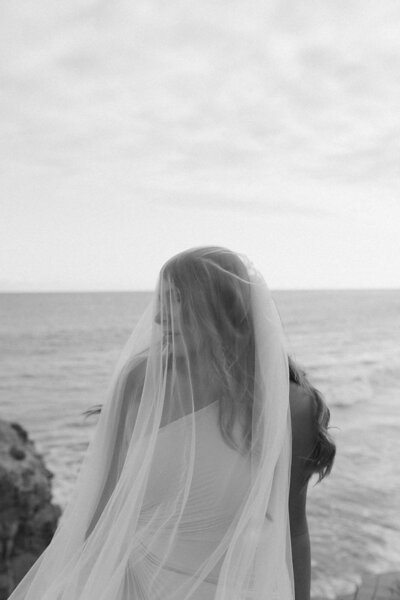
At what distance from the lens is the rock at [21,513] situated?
6543mm

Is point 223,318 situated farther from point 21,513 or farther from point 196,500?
point 21,513

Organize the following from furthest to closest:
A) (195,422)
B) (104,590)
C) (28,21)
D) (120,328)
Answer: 1. (120,328)
2. (28,21)
3. (195,422)
4. (104,590)

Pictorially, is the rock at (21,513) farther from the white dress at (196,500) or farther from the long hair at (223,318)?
the long hair at (223,318)

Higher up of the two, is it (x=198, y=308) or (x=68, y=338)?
(x=198, y=308)

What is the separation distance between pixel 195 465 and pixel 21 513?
17.9 feet

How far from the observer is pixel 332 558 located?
8.66 metres

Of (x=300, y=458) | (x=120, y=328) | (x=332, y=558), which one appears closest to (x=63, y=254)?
(x=120, y=328)

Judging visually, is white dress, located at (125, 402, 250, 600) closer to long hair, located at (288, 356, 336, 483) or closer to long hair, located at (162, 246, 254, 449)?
long hair, located at (162, 246, 254, 449)

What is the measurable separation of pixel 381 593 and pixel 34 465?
409 cm

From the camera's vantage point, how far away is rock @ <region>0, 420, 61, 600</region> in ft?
21.5

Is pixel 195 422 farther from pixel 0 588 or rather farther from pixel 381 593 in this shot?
pixel 0 588

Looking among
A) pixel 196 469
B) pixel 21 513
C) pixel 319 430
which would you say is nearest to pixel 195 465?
pixel 196 469

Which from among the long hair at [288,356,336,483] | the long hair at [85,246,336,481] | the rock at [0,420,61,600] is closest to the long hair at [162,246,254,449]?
the long hair at [85,246,336,481]

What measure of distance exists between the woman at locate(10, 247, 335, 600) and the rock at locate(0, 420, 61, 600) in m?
5.00
